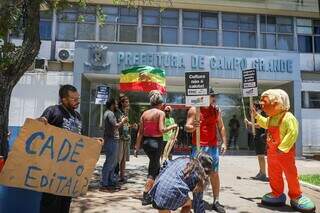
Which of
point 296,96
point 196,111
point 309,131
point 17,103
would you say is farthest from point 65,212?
point 309,131

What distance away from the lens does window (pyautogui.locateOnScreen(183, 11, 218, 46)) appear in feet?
75.0

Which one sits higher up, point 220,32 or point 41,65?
point 220,32

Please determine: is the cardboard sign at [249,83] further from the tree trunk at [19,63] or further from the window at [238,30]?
the window at [238,30]

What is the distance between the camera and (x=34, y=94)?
819 inches

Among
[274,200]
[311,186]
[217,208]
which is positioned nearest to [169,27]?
[311,186]

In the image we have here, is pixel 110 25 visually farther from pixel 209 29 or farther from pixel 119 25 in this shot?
pixel 209 29

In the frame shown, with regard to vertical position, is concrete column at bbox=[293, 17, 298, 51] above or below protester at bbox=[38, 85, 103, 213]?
above

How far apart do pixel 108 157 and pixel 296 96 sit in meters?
14.8

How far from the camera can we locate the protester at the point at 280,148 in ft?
24.6

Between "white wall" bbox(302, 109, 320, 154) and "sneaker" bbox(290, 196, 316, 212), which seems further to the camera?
"white wall" bbox(302, 109, 320, 154)

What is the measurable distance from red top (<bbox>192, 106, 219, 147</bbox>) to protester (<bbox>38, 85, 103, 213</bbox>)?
2568 mm

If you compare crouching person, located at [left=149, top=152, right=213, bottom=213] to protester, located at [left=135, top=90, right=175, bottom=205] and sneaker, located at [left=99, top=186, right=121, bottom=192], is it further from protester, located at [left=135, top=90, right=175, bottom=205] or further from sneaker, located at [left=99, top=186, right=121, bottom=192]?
sneaker, located at [left=99, top=186, right=121, bottom=192]

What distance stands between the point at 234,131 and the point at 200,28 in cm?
551

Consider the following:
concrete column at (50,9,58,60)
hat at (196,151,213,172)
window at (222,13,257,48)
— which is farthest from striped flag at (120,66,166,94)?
hat at (196,151,213,172)
